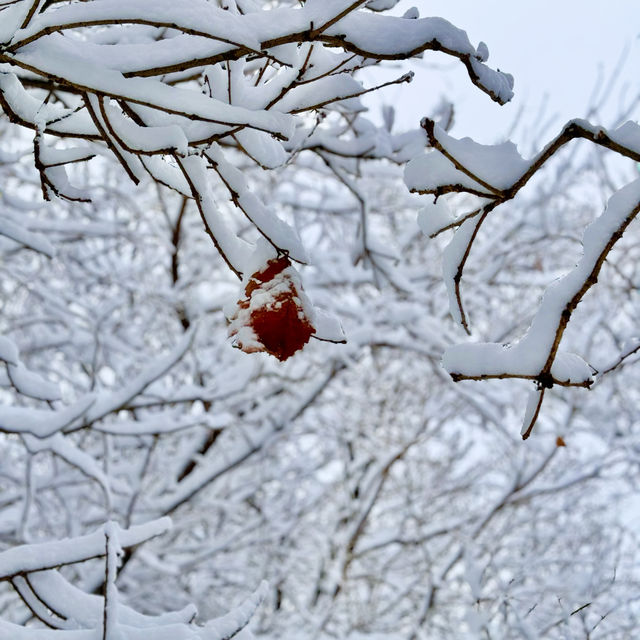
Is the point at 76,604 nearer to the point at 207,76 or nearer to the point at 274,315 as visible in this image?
the point at 274,315

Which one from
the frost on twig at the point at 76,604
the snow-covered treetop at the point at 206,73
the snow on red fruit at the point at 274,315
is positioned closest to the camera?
the snow-covered treetop at the point at 206,73

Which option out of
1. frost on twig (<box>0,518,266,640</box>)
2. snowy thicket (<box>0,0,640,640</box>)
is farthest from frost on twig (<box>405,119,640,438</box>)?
frost on twig (<box>0,518,266,640</box>)

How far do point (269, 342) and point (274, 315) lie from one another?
37 mm

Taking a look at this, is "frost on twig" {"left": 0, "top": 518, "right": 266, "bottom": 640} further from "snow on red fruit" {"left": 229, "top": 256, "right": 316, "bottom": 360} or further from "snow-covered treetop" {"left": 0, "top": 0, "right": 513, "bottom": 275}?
"snow-covered treetop" {"left": 0, "top": 0, "right": 513, "bottom": 275}

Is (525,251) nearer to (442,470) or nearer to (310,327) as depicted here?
(442,470)

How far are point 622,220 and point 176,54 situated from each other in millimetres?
554

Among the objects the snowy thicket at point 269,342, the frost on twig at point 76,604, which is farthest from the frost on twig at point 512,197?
the frost on twig at point 76,604

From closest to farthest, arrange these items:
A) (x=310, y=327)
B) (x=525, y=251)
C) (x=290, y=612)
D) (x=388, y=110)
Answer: (x=310, y=327), (x=388, y=110), (x=525, y=251), (x=290, y=612)

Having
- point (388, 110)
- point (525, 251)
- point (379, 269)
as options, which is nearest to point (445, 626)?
point (525, 251)

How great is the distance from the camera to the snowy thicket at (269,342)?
83cm

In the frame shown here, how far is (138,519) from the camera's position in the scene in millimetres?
3514

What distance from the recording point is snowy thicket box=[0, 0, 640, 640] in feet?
2.72

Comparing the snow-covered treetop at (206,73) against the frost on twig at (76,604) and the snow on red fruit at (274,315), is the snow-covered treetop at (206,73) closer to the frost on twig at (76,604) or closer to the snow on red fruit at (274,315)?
the snow on red fruit at (274,315)

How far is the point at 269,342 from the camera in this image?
0.92 m
